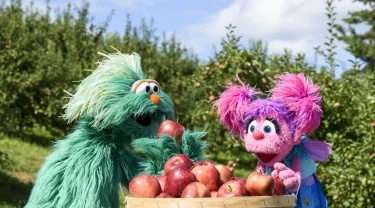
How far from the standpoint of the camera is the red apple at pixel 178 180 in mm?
2436

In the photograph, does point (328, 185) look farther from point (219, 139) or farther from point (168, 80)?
point (168, 80)

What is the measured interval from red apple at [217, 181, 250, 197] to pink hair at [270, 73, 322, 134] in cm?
100

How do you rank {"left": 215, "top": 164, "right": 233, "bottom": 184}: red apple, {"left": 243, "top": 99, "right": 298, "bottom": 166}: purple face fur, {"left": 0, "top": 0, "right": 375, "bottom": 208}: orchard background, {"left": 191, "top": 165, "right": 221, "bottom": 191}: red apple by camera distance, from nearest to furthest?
{"left": 191, "top": 165, "right": 221, "bottom": 191}: red apple, {"left": 215, "top": 164, "right": 233, "bottom": 184}: red apple, {"left": 243, "top": 99, "right": 298, "bottom": 166}: purple face fur, {"left": 0, "top": 0, "right": 375, "bottom": 208}: orchard background

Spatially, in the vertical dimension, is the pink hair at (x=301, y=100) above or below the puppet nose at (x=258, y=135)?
above

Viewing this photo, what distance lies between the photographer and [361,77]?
6270mm

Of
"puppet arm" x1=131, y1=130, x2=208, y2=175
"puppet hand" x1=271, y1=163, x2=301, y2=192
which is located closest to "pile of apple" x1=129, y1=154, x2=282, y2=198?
"puppet hand" x1=271, y1=163, x2=301, y2=192

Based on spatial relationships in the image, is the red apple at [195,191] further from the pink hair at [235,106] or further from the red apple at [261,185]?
the pink hair at [235,106]

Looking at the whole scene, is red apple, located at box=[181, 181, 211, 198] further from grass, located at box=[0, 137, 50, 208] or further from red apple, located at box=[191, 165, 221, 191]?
grass, located at box=[0, 137, 50, 208]

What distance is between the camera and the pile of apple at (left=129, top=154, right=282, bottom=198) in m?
2.36

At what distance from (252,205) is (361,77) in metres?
4.30

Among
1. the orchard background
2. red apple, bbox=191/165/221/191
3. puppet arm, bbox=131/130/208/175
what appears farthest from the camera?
the orchard background

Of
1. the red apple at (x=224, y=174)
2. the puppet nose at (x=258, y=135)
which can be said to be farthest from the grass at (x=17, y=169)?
the red apple at (x=224, y=174)

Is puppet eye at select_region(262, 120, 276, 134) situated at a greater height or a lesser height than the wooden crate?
greater

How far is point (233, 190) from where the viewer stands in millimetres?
2352
